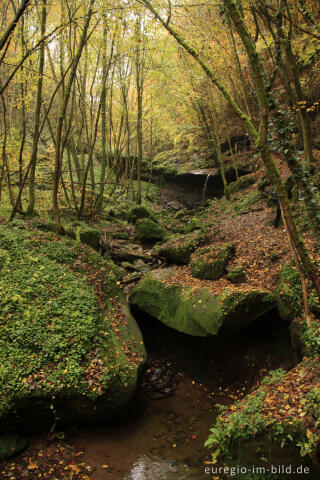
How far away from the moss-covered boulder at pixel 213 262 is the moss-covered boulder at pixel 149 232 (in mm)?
4959

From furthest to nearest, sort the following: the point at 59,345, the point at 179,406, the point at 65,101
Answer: the point at 65,101 → the point at 179,406 → the point at 59,345

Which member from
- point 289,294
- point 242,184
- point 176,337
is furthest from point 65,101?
point 242,184

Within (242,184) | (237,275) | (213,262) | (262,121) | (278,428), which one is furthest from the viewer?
(242,184)

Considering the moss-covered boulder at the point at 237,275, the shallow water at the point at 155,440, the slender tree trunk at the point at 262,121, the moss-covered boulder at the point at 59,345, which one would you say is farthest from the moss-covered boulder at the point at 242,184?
the shallow water at the point at 155,440

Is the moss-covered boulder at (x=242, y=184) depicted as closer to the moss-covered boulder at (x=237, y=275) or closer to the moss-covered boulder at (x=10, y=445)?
the moss-covered boulder at (x=237, y=275)

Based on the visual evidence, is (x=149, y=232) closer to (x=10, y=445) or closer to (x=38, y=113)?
(x=38, y=113)

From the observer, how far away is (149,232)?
13766 millimetres

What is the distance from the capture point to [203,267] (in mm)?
8398

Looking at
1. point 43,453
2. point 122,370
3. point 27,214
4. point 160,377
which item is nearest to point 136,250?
point 27,214

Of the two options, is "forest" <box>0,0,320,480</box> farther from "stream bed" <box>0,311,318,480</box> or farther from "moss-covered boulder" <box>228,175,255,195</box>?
"moss-covered boulder" <box>228,175,255,195</box>

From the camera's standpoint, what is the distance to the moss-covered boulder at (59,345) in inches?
184

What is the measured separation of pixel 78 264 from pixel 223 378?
4.62 metres

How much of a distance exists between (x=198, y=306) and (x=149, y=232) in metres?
7.33

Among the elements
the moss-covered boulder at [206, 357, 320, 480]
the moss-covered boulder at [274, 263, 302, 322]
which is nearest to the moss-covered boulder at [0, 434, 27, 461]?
the moss-covered boulder at [206, 357, 320, 480]
